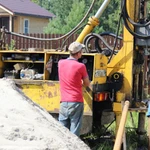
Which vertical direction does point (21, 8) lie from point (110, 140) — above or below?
above

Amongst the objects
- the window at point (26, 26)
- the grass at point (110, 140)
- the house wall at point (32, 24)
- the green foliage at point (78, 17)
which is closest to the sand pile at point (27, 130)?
the grass at point (110, 140)

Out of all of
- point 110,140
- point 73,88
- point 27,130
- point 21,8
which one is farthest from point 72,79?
point 21,8

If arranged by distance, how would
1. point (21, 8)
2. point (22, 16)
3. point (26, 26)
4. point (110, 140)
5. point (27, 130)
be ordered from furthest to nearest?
point (26, 26) → point (21, 8) → point (22, 16) → point (110, 140) → point (27, 130)

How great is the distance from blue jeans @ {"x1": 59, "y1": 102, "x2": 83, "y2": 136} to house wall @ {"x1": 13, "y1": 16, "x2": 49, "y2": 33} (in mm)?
27949

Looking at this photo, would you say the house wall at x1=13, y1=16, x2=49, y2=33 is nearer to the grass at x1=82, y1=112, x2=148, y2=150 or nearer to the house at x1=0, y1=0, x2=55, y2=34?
the house at x1=0, y1=0, x2=55, y2=34

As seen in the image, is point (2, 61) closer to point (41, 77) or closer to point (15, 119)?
point (41, 77)

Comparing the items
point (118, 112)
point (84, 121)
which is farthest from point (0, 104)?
point (118, 112)

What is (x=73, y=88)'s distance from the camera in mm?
7004

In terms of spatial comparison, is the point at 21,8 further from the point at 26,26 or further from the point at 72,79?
the point at 72,79

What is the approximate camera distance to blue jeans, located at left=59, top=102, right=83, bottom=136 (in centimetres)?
696

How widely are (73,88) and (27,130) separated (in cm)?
295

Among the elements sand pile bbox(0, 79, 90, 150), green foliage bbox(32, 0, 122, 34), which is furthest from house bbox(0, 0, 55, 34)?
sand pile bbox(0, 79, 90, 150)

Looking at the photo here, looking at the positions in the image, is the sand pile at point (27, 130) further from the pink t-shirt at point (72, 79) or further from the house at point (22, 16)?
the house at point (22, 16)

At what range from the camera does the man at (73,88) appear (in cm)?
695
